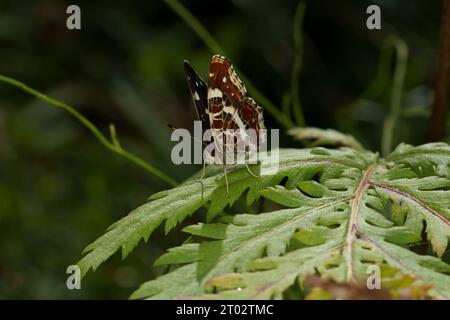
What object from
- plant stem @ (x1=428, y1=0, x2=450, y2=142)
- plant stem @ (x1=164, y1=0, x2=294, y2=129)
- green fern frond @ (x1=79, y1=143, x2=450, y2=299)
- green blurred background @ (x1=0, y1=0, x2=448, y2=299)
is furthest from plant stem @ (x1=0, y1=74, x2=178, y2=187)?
green blurred background @ (x1=0, y1=0, x2=448, y2=299)

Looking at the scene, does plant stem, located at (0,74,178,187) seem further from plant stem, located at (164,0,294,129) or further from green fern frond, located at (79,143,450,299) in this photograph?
plant stem, located at (164,0,294,129)

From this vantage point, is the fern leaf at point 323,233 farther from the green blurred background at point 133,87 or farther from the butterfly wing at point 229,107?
the green blurred background at point 133,87

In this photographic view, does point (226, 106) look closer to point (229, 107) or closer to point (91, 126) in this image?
point (229, 107)

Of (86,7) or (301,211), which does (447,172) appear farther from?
(86,7)

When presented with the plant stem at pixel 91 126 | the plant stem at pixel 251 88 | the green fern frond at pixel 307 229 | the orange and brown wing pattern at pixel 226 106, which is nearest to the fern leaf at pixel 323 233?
the green fern frond at pixel 307 229
